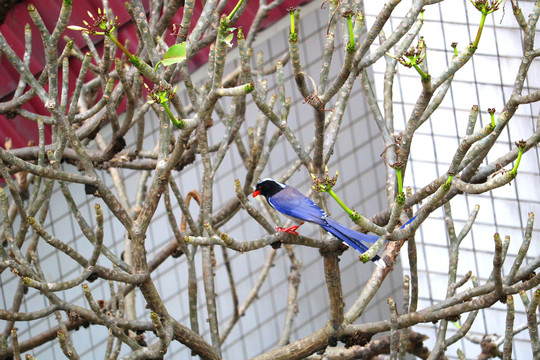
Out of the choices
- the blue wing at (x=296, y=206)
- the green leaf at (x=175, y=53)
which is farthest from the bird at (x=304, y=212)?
the green leaf at (x=175, y=53)

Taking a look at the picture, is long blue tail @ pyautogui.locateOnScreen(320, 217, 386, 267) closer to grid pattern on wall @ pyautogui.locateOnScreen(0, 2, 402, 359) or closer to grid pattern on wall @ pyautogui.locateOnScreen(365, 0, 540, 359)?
grid pattern on wall @ pyautogui.locateOnScreen(365, 0, 540, 359)

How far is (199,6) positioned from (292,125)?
4.58 feet

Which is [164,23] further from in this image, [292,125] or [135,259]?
[292,125]

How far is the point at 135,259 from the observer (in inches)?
109

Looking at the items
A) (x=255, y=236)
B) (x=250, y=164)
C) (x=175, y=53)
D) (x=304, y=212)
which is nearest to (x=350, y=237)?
(x=304, y=212)

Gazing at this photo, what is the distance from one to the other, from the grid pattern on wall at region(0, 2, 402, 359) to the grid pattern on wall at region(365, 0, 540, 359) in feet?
2.27

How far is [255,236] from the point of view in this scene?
18.4ft

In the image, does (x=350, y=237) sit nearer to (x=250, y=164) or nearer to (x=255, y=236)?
(x=250, y=164)

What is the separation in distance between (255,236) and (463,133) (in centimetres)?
168

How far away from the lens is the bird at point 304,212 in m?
2.62

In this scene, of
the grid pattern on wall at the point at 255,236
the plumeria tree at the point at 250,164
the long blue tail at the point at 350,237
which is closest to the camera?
the plumeria tree at the point at 250,164

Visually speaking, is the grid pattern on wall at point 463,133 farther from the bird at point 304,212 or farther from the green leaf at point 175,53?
the green leaf at point 175,53

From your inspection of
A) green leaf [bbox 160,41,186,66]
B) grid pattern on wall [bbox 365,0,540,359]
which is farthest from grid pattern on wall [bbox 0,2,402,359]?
green leaf [bbox 160,41,186,66]

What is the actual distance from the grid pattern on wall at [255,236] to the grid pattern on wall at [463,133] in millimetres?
692
